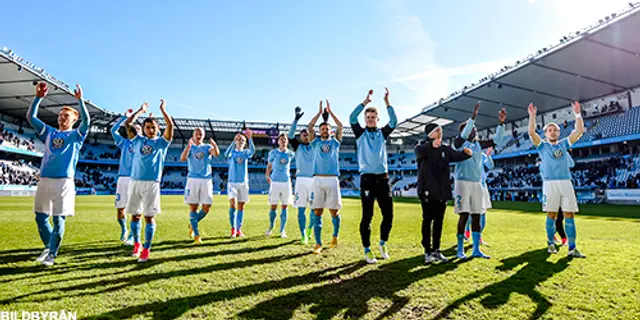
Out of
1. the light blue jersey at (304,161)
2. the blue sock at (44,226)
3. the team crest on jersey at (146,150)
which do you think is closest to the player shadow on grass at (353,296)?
the light blue jersey at (304,161)

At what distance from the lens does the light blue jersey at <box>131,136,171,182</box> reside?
511 cm

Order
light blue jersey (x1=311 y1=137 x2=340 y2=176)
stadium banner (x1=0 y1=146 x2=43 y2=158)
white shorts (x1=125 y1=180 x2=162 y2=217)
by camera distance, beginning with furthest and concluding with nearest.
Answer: stadium banner (x1=0 y1=146 x2=43 y2=158) → light blue jersey (x1=311 y1=137 x2=340 y2=176) → white shorts (x1=125 y1=180 x2=162 y2=217)

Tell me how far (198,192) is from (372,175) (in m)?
3.83

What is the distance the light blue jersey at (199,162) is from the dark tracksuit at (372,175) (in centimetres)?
353

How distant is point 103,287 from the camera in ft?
11.7

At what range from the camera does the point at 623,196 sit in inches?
932

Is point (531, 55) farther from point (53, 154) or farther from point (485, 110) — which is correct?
point (53, 154)

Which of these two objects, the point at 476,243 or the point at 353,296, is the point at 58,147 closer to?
the point at 353,296

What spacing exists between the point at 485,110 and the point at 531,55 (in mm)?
12925

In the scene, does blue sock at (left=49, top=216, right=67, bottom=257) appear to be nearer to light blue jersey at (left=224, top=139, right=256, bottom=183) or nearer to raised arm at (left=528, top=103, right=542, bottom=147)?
light blue jersey at (left=224, top=139, right=256, bottom=183)

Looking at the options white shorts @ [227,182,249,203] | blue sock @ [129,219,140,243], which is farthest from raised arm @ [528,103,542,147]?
blue sock @ [129,219,140,243]

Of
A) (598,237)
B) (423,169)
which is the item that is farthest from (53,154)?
(598,237)

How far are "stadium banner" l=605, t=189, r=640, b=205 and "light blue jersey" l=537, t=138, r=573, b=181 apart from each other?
24.6 m

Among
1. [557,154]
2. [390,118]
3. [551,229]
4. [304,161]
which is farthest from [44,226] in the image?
[557,154]
